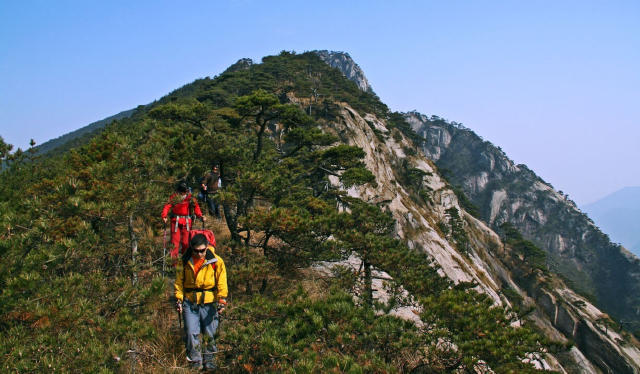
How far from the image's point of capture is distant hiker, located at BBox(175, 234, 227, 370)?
3.70 metres

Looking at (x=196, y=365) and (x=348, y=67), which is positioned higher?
(x=348, y=67)

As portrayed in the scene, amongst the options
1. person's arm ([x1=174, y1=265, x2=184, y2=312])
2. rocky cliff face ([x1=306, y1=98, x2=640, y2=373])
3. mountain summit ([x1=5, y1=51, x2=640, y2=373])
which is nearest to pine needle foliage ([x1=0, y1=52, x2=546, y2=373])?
mountain summit ([x1=5, y1=51, x2=640, y2=373])

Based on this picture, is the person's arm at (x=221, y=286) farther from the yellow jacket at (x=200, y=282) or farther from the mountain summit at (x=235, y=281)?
the mountain summit at (x=235, y=281)

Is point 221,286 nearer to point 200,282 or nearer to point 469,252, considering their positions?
point 200,282

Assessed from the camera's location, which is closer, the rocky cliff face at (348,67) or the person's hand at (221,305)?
the person's hand at (221,305)

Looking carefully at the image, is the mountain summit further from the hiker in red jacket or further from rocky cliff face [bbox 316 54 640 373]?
rocky cliff face [bbox 316 54 640 373]

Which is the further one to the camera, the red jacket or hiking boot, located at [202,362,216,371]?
the red jacket

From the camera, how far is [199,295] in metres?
3.76

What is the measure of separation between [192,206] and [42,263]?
1.91m

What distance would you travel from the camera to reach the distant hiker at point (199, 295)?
12.1ft

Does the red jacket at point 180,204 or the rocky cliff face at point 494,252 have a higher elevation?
the red jacket at point 180,204

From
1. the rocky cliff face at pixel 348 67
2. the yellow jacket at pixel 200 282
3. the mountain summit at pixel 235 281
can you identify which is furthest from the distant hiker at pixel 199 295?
the rocky cliff face at pixel 348 67

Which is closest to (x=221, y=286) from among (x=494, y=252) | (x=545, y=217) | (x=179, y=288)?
(x=179, y=288)

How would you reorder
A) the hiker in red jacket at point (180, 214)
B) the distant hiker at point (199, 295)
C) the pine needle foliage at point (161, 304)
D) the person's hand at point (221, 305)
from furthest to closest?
the hiker in red jacket at point (180, 214) < the person's hand at point (221, 305) < the distant hiker at point (199, 295) < the pine needle foliage at point (161, 304)
